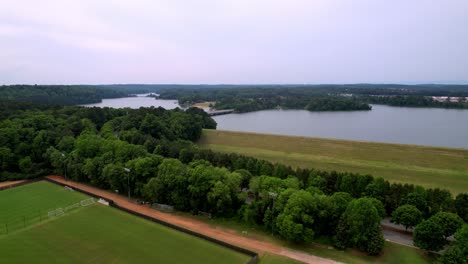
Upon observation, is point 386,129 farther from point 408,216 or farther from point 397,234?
point 408,216

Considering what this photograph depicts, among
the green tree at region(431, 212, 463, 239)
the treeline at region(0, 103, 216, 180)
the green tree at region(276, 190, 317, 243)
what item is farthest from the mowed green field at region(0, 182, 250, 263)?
the treeline at region(0, 103, 216, 180)

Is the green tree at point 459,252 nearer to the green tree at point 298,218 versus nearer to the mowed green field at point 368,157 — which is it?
the green tree at point 298,218

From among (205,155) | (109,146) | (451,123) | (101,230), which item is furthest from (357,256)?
(451,123)

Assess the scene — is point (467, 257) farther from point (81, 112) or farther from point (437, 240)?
point (81, 112)

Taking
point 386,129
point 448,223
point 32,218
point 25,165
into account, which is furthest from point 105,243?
point 386,129

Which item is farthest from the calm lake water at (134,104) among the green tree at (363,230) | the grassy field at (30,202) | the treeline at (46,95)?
the green tree at (363,230)

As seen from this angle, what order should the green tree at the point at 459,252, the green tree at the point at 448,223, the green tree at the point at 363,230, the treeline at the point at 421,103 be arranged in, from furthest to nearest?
the treeline at the point at 421,103
the green tree at the point at 363,230
the green tree at the point at 448,223
the green tree at the point at 459,252

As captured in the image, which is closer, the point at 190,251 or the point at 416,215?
the point at 190,251
